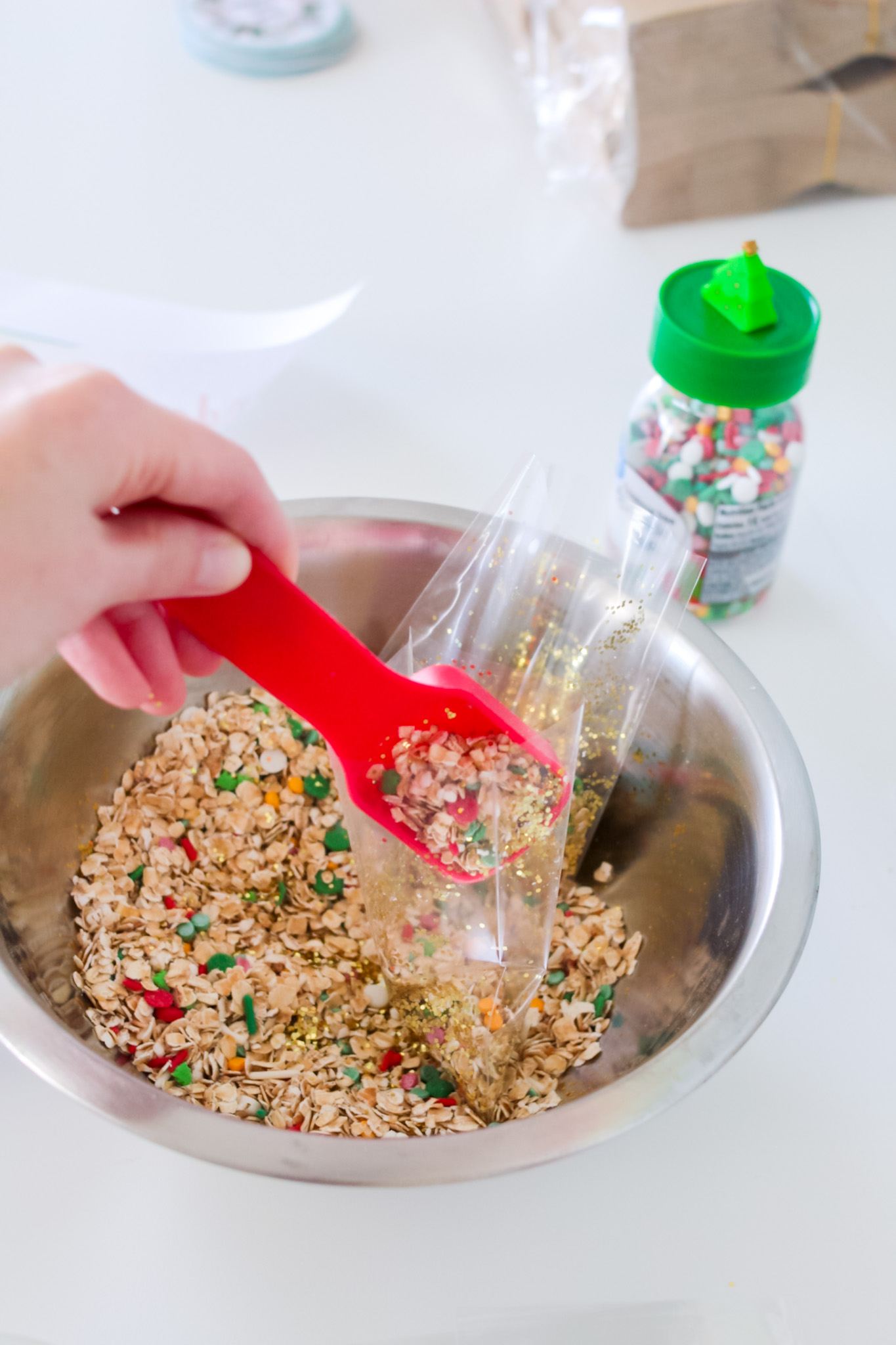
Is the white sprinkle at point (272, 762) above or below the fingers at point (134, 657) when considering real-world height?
below

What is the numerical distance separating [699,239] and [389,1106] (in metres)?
1.03

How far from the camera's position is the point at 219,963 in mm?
723

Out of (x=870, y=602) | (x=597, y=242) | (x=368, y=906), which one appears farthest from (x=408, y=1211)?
(x=597, y=242)

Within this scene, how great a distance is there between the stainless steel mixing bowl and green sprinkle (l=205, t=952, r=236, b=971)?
85 mm

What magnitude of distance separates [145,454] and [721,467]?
1.60 feet

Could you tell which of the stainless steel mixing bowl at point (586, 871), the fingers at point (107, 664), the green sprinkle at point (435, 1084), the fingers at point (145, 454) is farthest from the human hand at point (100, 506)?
the green sprinkle at point (435, 1084)

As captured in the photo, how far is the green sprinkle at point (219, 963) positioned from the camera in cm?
72

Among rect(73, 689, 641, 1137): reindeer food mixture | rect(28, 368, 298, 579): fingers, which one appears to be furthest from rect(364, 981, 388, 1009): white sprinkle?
rect(28, 368, 298, 579): fingers

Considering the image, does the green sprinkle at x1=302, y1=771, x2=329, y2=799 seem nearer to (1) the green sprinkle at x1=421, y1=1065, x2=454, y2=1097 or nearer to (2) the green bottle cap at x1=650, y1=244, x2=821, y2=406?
(1) the green sprinkle at x1=421, y1=1065, x2=454, y2=1097

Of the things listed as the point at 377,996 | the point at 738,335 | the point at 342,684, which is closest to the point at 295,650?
the point at 342,684

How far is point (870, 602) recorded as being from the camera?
0.95 metres

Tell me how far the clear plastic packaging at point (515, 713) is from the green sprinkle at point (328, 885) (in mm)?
63

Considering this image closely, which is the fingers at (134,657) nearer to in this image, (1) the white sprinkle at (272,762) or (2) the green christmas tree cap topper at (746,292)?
(1) the white sprinkle at (272,762)

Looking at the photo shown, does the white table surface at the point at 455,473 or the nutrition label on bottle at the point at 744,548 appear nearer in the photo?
the white table surface at the point at 455,473
